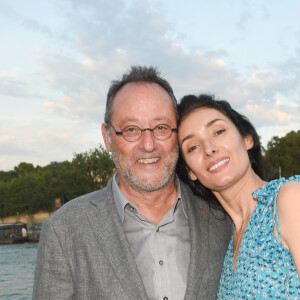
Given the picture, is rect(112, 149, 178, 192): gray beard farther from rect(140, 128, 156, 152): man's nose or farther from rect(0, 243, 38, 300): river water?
rect(0, 243, 38, 300): river water

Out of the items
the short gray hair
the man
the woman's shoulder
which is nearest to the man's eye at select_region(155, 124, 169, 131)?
the man

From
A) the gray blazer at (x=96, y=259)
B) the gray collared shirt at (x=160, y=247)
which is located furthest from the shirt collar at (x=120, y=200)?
the gray blazer at (x=96, y=259)

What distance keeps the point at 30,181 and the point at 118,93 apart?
71753 millimetres

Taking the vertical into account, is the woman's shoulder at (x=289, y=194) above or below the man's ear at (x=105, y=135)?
below

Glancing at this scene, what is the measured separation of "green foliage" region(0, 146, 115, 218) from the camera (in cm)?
6856

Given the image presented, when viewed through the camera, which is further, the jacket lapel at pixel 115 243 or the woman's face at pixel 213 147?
the woman's face at pixel 213 147

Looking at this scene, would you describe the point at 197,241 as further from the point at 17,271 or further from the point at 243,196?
the point at 17,271

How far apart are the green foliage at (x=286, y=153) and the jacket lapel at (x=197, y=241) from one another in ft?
170

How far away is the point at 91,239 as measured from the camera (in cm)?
337

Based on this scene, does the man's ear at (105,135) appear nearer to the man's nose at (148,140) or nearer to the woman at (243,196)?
the man's nose at (148,140)

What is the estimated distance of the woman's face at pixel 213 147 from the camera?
351 cm

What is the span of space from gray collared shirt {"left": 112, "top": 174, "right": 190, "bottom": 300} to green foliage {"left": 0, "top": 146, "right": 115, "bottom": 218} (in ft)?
209

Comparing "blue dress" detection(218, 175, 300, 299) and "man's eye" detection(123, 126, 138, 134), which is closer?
"blue dress" detection(218, 175, 300, 299)

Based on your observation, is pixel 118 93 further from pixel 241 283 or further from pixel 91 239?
pixel 241 283
